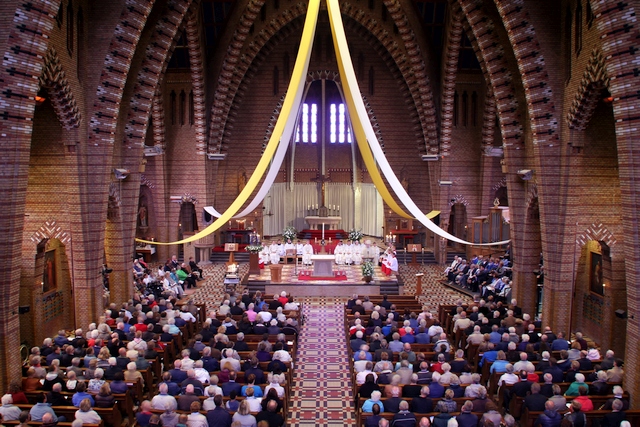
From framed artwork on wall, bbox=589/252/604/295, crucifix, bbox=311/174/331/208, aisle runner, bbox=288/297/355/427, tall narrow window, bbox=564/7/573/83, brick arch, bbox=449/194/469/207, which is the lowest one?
aisle runner, bbox=288/297/355/427

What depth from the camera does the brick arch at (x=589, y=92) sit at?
1409 cm

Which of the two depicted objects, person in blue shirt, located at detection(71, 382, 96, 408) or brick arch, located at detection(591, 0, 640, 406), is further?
brick arch, located at detection(591, 0, 640, 406)

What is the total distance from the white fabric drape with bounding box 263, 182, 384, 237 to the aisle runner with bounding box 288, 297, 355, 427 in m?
17.1

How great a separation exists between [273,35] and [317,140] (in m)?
7.93

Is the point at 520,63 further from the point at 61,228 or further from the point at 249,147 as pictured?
the point at 249,147

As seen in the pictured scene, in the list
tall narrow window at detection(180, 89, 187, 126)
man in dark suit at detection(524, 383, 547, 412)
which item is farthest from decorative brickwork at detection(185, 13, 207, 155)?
man in dark suit at detection(524, 383, 547, 412)

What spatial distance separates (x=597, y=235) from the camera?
17188mm

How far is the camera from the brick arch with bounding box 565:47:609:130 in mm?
14086

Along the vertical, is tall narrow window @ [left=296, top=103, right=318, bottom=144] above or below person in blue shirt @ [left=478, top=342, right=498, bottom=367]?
above

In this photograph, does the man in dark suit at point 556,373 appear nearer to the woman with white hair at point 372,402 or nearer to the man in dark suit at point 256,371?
the woman with white hair at point 372,402

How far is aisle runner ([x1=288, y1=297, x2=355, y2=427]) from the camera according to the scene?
479 inches

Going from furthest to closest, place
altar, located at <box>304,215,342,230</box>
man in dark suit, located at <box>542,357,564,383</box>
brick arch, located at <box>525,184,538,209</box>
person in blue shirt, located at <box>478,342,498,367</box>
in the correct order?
1. altar, located at <box>304,215,342,230</box>
2. brick arch, located at <box>525,184,538,209</box>
3. person in blue shirt, located at <box>478,342,498,367</box>
4. man in dark suit, located at <box>542,357,564,383</box>

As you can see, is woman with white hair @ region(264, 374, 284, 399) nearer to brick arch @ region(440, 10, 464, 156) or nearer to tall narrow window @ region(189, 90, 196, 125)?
brick arch @ region(440, 10, 464, 156)

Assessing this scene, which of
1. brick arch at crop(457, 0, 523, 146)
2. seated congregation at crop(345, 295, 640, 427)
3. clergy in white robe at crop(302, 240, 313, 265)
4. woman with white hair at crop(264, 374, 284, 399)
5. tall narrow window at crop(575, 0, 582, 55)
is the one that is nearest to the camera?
seated congregation at crop(345, 295, 640, 427)
